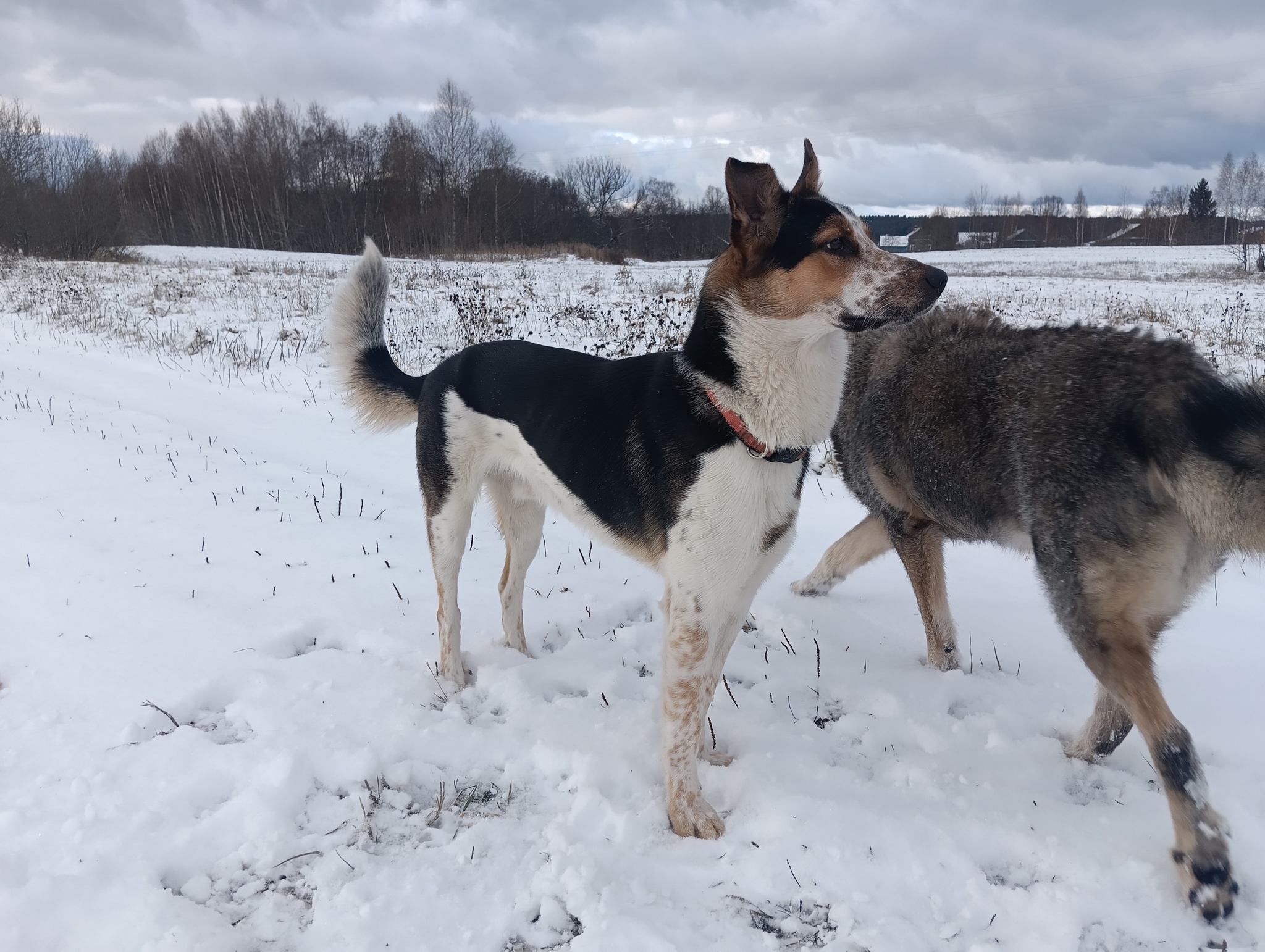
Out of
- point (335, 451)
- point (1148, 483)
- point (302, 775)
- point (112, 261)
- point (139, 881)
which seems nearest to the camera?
point (139, 881)

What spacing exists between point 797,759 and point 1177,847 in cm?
119

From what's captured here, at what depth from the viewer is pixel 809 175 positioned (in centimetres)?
287

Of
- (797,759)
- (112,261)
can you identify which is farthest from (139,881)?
(112,261)

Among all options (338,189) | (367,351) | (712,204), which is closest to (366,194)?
(338,189)

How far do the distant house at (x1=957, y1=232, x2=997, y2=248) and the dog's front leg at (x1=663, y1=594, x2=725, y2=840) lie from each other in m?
75.3

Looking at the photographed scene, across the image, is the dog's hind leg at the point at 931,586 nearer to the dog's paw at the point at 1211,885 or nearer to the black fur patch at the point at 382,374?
the dog's paw at the point at 1211,885

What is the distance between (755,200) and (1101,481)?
4.98ft

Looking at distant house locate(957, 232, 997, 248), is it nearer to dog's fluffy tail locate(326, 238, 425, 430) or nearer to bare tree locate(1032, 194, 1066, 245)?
bare tree locate(1032, 194, 1066, 245)

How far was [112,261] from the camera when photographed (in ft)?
97.6

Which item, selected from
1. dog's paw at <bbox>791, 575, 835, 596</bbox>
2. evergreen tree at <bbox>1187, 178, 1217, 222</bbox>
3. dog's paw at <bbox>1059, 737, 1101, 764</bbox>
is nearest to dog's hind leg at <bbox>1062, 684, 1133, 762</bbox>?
dog's paw at <bbox>1059, 737, 1101, 764</bbox>

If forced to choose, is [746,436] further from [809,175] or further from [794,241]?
[809,175]

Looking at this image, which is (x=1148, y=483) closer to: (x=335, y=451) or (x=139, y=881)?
(x=139, y=881)

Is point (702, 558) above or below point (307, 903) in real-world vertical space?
above

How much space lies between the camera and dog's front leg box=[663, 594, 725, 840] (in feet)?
8.59
